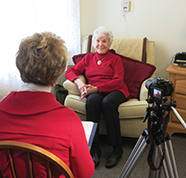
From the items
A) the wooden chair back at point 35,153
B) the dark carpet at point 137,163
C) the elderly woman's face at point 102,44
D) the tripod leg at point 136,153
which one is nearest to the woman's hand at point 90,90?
the elderly woman's face at point 102,44

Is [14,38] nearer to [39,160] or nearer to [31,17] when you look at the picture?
[31,17]

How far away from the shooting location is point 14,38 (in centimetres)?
208

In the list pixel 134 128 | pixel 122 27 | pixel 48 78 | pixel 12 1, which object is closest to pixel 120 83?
pixel 134 128

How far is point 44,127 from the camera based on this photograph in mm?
835

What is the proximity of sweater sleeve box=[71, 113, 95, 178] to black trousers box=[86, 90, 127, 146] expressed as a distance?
3.62ft

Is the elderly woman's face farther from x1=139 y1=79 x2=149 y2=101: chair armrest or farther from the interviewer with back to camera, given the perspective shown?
the interviewer with back to camera

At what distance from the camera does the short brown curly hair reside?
910 millimetres

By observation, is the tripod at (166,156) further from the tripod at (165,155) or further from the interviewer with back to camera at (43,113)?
the interviewer with back to camera at (43,113)

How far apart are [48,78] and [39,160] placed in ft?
1.09

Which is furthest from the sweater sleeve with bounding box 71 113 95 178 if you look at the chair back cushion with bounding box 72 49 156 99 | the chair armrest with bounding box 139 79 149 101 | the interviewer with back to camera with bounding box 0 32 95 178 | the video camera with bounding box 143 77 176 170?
the chair back cushion with bounding box 72 49 156 99

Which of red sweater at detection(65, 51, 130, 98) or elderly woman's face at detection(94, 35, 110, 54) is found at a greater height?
elderly woman's face at detection(94, 35, 110, 54)

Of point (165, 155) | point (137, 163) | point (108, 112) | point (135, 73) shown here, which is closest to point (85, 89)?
point (108, 112)

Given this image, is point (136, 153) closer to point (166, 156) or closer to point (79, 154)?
point (166, 156)

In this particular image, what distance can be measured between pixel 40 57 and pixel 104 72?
4.78ft
